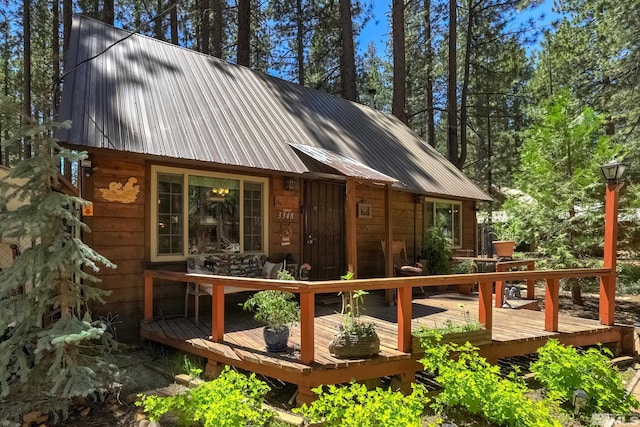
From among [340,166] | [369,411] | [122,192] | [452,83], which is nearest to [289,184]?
[340,166]

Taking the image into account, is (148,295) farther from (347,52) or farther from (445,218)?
(347,52)

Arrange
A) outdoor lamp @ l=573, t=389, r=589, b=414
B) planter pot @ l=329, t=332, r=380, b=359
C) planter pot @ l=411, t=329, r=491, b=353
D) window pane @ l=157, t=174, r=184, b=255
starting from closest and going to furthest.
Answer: planter pot @ l=329, t=332, r=380, b=359 → outdoor lamp @ l=573, t=389, r=589, b=414 → planter pot @ l=411, t=329, r=491, b=353 → window pane @ l=157, t=174, r=184, b=255

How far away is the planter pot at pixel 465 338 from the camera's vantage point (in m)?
3.94

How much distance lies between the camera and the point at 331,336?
446 centimetres

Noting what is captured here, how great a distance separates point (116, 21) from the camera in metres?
15.5

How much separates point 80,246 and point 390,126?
9267mm

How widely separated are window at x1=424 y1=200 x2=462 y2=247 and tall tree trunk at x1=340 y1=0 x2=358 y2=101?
5.28m

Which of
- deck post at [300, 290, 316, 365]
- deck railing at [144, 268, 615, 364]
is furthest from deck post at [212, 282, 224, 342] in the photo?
deck post at [300, 290, 316, 365]

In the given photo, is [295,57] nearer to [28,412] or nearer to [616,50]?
[616,50]

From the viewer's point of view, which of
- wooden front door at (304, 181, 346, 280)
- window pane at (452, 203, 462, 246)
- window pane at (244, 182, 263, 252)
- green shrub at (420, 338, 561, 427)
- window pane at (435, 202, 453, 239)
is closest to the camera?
green shrub at (420, 338, 561, 427)

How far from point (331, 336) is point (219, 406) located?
182cm

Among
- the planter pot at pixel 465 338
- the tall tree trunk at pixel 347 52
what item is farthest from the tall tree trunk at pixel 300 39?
the planter pot at pixel 465 338

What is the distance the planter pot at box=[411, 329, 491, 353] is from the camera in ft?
12.9

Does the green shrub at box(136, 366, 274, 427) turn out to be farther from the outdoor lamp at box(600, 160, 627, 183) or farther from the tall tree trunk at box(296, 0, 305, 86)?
the tall tree trunk at box(296, 0, 305, 86)
